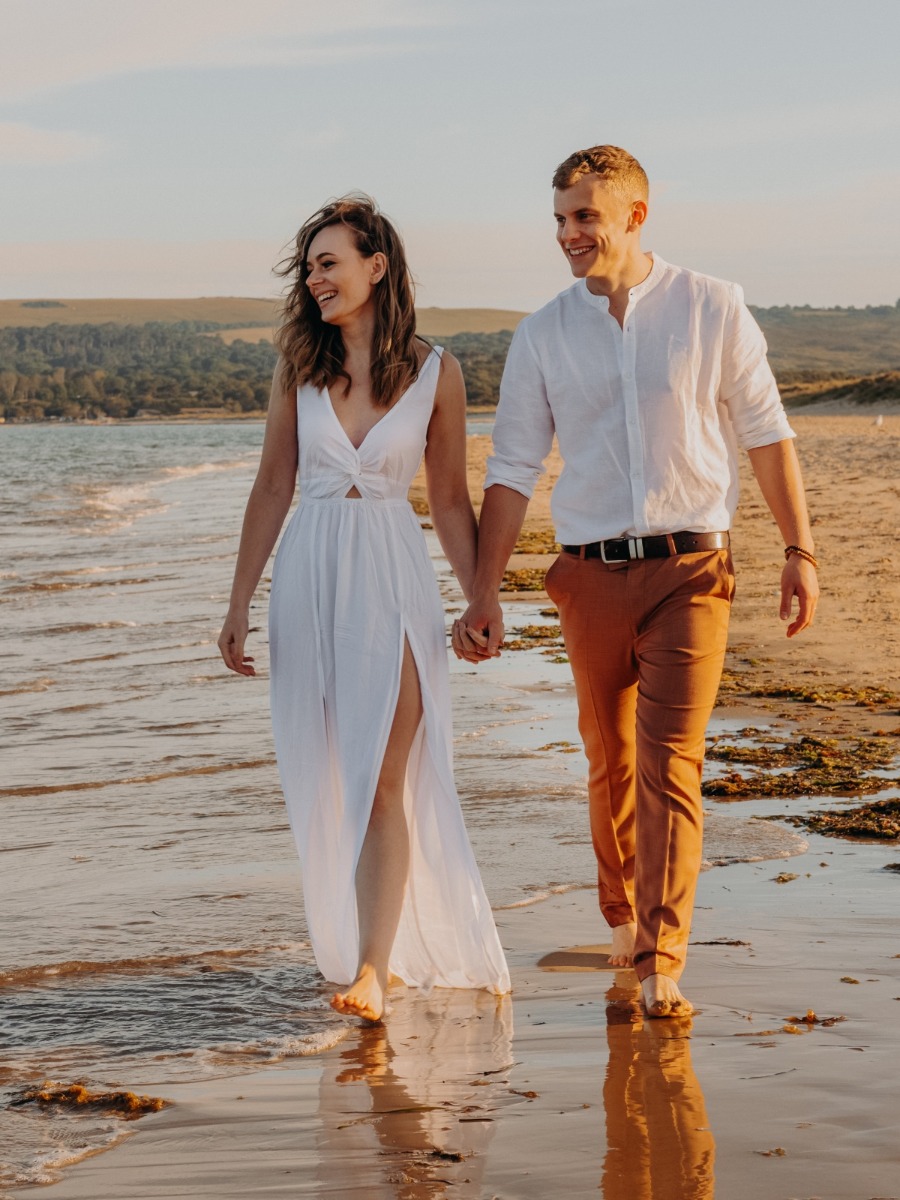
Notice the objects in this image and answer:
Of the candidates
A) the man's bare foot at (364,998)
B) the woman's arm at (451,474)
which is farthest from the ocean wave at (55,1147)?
the woman's arm at (451,474)

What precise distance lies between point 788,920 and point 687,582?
3.73 ft

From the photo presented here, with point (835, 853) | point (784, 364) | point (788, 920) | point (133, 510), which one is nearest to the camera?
point (788, 920)

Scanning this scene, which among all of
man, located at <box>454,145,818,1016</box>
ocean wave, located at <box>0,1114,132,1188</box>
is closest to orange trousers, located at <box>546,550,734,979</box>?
man, located at <box>454,145,818,1016</box>

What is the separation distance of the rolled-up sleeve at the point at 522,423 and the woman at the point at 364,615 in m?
0.12

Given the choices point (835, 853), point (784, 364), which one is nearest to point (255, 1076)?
point (835, 853)

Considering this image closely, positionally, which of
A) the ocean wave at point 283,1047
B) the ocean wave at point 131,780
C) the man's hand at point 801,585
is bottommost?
the ocean wave at point 131,780

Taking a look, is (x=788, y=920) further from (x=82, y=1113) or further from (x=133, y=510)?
(x=133, y=510)

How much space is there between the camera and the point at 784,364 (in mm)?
159125

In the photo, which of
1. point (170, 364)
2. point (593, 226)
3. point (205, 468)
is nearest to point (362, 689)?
point (593, 226)

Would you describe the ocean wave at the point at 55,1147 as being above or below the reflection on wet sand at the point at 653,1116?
below

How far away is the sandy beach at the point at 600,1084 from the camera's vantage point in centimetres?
277

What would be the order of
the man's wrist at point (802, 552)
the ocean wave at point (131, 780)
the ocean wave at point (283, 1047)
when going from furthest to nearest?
1. the ocean wave at point (131, 780)
2. the man's wrist at point (802, 552)
3. the ocean wave at point (283, 1047)

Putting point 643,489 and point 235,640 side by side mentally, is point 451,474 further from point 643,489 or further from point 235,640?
point 235,640

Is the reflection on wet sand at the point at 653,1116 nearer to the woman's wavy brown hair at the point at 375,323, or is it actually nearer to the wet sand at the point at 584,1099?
the wet sand at the point at 584,1099
